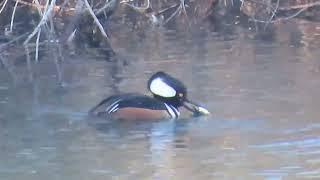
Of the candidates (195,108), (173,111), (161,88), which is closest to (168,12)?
(161,88)

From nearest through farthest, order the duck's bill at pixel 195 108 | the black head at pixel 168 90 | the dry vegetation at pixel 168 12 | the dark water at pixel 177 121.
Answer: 1. the dark water at pixel 177 121
2. the duck's bill at pixel 195 108
3. the black head at pixel 168 90
4. the dry vegetation at pixel 168 12

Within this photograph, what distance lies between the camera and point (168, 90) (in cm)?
1102

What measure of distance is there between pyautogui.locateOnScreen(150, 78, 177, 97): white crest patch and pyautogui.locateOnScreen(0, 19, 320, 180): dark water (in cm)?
37

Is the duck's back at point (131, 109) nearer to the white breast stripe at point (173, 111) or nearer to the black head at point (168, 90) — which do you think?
the white breast stripe at point (173, 111)

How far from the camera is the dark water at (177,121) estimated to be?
8.34m

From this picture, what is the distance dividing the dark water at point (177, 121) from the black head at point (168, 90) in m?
0.23

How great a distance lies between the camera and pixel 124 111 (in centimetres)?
1058

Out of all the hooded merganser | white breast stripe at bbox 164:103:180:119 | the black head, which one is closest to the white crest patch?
the black head

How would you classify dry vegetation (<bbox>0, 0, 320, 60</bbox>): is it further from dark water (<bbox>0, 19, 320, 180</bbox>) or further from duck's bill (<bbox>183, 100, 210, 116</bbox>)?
duck's bill (<bbox>183, 100, 210, 116</bbox>)

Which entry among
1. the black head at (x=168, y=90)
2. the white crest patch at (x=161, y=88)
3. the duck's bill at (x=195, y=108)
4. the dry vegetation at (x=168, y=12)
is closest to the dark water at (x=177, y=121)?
the duck's bill at (x=195, y=108)

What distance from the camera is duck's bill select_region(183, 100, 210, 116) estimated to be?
10.5 meters

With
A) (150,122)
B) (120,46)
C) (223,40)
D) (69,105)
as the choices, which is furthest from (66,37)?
(150,122)

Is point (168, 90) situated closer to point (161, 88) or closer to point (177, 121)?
point (161, 88)

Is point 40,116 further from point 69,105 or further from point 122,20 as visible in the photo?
point 122,20
